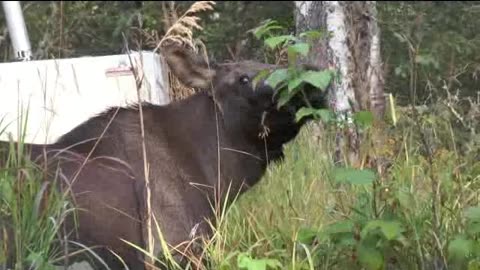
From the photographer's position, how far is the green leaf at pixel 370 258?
5.28 metres

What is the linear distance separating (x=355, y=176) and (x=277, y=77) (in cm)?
70

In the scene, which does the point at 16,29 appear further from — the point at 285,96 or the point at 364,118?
the point at 364,118

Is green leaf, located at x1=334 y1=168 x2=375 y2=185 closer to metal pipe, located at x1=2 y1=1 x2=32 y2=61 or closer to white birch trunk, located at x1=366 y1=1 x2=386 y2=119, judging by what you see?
white birch trunk, located at x1=366 y1=1 x2=386 y2=119

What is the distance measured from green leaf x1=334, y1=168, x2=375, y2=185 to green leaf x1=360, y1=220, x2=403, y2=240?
205mm

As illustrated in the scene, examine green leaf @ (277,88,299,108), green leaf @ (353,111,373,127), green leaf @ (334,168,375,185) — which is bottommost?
green leaf @ (334,168,375,185)

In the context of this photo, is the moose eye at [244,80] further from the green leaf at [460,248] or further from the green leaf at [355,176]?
the green leaf at [460,248]

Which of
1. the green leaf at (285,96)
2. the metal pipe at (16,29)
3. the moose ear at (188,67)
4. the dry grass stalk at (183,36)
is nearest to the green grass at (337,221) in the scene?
the green leaf at (285,96)

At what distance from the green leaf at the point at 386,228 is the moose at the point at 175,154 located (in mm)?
1077

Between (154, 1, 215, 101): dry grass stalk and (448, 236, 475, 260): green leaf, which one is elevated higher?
(154, 1, 215, 101): dry grass stalk

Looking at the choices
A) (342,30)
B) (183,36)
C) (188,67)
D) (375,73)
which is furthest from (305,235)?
(342,30)

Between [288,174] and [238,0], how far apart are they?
10.0 metres

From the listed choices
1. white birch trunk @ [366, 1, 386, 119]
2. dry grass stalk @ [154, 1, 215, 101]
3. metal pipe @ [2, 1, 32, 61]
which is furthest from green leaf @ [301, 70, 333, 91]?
metal pipe @ [2, 1, 32, 61]

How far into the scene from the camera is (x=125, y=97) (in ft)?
26.8

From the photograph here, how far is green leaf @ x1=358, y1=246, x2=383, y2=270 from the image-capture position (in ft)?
17.3
